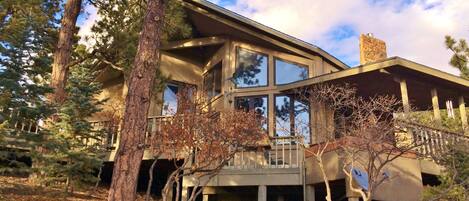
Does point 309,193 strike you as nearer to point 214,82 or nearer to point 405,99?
point 405,99

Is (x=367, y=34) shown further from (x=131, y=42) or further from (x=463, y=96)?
(x=131, y=42)

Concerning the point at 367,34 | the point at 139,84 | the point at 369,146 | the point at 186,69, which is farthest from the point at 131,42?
the point at 367,34

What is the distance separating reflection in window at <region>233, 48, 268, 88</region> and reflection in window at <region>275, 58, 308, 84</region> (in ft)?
1.32

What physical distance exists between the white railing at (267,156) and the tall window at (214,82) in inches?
131

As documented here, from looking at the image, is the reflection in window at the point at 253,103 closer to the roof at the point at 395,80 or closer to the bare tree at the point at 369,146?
the roof at the point at 395,80

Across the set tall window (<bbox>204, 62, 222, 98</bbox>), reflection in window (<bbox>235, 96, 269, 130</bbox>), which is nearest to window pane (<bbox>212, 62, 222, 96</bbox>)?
tall window (<bbox>204, 62, 222, 98</bbox>)

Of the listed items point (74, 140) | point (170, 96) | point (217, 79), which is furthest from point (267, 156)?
point (170, 96)

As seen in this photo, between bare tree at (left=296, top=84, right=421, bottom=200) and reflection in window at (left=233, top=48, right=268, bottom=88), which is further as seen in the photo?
reflection in window at (left=233, top=48, right=268, bottom=88)

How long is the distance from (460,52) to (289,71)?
11490 mm

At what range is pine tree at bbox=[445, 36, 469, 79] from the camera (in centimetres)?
1972

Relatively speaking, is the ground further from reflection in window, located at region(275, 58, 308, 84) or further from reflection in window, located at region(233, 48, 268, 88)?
reflection in window, located at region(275, 58, 308, 84)

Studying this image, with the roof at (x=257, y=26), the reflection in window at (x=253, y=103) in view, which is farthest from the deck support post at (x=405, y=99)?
the reflection in window at (x=253, y=103)

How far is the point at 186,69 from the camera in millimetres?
15078

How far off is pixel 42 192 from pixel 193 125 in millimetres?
3731
